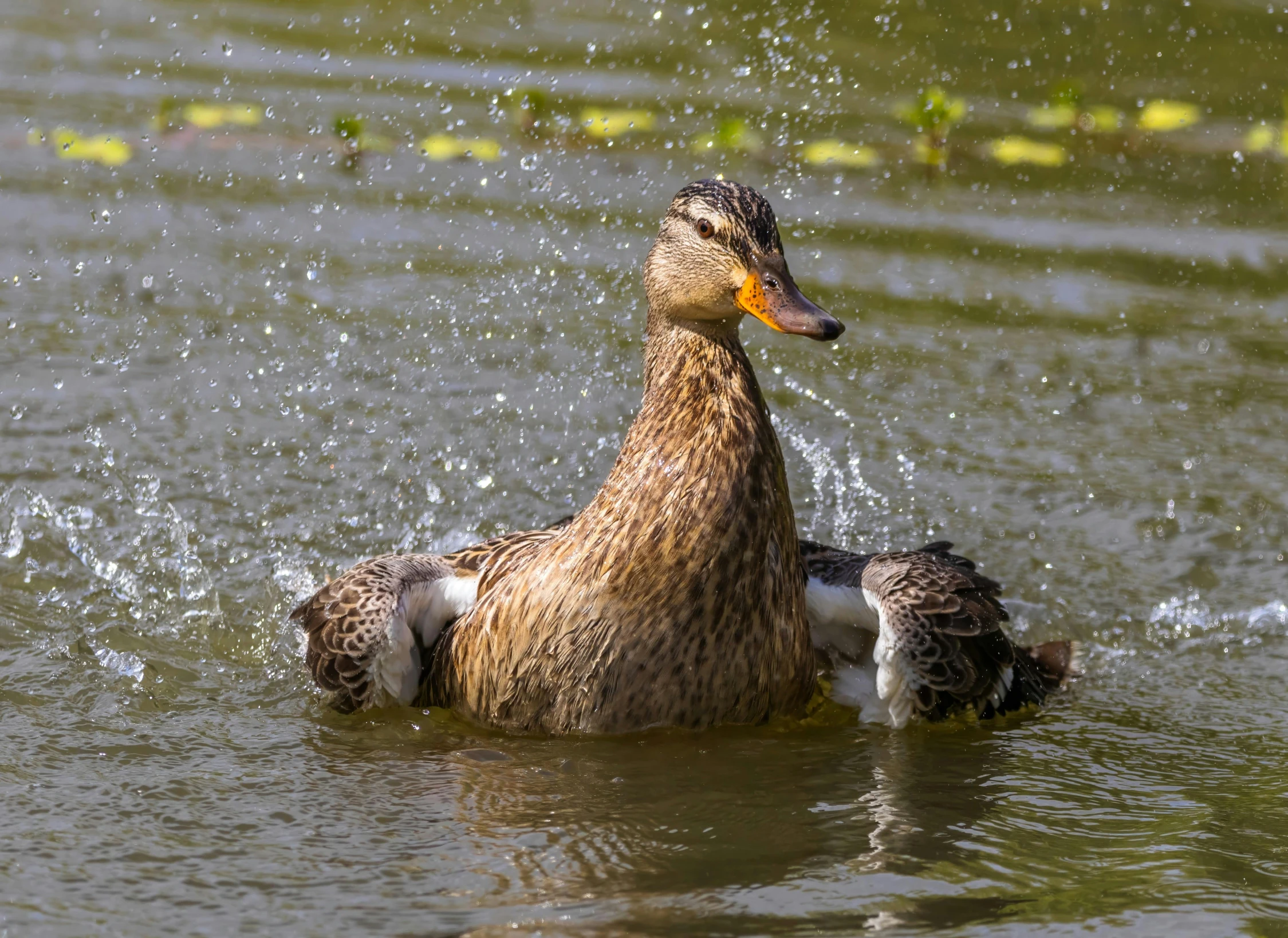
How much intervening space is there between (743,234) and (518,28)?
8.64 meters

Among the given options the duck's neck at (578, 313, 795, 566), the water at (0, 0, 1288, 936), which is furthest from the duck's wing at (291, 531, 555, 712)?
the duck's neck at (578, 313, 795, 566)

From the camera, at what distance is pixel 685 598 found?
4.90 metres

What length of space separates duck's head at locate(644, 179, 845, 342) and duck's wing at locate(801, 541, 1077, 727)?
0.94m

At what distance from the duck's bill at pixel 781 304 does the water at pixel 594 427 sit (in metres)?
1.28

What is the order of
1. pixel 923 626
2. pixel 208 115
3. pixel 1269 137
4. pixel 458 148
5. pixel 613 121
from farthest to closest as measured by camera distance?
pixel 1269 137
pixel 613 121
pixel 208 115
pixel 458 148
pixel 923 626

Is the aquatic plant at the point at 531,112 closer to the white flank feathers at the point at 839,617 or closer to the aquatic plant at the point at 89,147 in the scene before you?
the aquatic plant at the point at 89,147

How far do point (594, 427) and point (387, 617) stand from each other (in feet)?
9.95

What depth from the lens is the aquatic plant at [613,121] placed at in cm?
1148

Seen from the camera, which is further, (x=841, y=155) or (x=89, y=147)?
(x=841, y=155)

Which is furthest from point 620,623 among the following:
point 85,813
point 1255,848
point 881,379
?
point 881,379

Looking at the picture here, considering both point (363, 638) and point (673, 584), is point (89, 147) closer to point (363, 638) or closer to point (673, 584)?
point (363, 638)

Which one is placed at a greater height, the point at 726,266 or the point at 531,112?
the point at 531,112

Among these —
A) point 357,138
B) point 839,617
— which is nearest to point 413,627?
point 839,617

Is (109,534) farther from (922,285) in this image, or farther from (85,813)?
(922,285)
